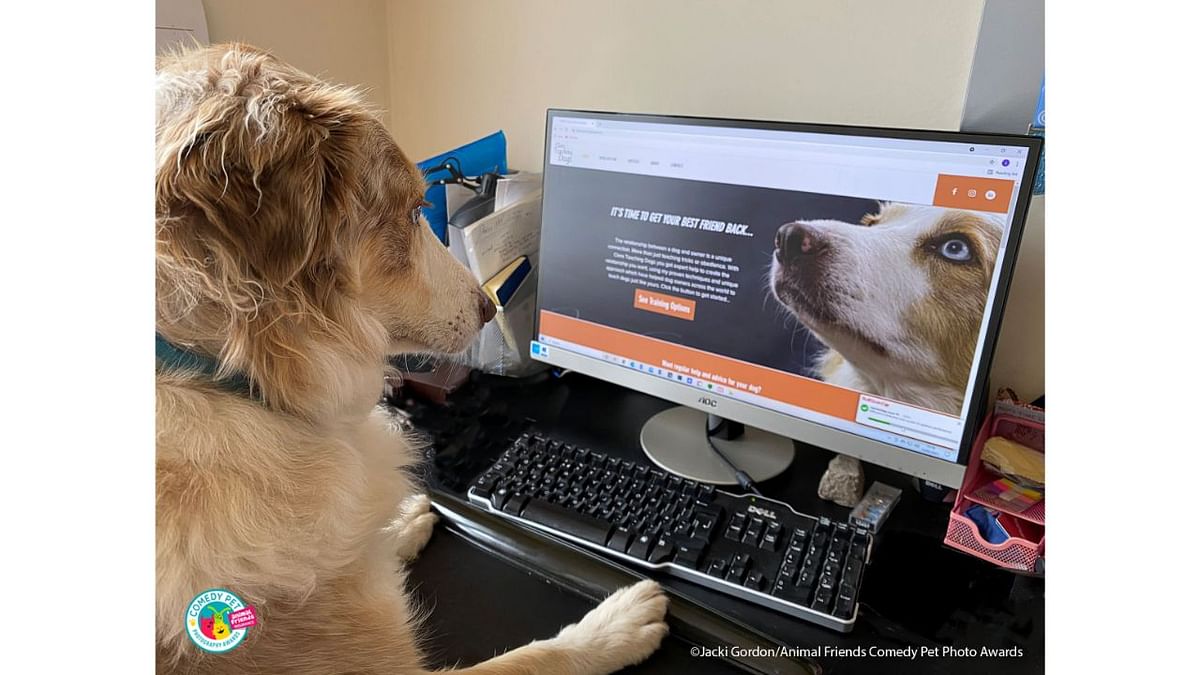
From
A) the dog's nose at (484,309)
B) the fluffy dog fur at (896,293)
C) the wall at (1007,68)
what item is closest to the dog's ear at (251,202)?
the dog's nose at (484,309)

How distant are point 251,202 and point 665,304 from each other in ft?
2.25

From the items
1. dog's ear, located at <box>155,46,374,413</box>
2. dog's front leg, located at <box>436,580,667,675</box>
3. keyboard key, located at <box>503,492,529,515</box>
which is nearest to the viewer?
dog's ear, located at <box>155,46,374,413</box>

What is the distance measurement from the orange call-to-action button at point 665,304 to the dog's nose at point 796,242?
16cm

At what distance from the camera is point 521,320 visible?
146 cm

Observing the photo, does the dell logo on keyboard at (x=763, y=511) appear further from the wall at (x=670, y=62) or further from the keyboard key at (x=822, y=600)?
the wall at (x=670, y=62)

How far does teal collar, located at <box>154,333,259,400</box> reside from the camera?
26.8 inches

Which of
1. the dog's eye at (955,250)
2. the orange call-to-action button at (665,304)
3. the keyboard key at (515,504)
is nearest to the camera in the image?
the dog's eye at (955,250)

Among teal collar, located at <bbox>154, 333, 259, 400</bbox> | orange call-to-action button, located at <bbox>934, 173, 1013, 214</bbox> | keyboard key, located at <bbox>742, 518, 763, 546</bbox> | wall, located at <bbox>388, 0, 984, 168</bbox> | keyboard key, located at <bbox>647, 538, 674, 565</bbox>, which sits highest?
wall, located at <bbox>388, 0, 984, 168</bbox>

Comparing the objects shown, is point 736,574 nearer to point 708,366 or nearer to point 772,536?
point 772,536

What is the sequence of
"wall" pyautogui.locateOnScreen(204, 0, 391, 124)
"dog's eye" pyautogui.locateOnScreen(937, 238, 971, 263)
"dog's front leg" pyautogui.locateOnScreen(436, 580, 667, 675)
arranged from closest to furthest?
"dog's front leg" pyautogui.locateOnScreen(436, 580, 667, 675), "dog's eye" pyautogui.locateOnScreen(937, 238, 971, 263), "wall" pyautogui.locateOnScreen(204, 0, 391, 124)

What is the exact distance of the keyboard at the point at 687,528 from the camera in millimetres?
905

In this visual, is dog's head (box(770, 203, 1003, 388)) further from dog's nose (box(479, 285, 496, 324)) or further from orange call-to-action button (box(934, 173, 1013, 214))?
dog's nose (box(479, 285, 496, 324))

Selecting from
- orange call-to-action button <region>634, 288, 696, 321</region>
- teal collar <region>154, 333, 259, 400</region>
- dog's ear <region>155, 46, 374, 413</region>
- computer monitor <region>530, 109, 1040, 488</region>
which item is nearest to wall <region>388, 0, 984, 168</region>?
computer monitor <region>530, 109, 1040, 488</region>

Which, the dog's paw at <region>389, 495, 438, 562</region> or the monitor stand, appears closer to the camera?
the dog's paw at <region>389, 495, 438, 562</region>
